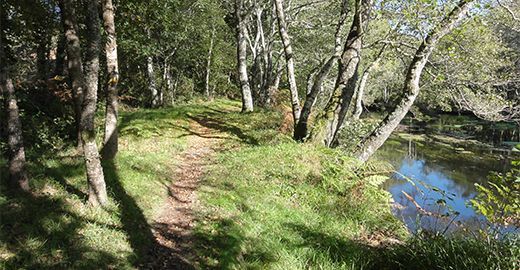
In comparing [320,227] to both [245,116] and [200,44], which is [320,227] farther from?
[200,44]

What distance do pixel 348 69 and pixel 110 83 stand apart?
570cm

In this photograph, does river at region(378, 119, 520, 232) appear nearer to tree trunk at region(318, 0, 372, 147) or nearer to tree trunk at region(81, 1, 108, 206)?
tree trunk at region(318, 0, 372, 147)

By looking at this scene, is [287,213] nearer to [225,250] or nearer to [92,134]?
[225,250]

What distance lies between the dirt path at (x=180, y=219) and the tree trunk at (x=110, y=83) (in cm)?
169

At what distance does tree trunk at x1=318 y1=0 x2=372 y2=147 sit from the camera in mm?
9039

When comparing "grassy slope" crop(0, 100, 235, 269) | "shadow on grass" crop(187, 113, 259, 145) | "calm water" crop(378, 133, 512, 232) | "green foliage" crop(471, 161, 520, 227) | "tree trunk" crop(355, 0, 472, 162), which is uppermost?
"tree trunk" crop(355, 0, 472, 162)

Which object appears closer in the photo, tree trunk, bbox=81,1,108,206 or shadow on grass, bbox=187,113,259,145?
tree trunk, bbox=81,1,108,206

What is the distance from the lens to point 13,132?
580 cm

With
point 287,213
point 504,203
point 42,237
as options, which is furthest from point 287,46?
point 42,237

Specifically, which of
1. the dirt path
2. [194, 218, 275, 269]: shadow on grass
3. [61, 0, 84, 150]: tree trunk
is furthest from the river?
[61, 0, 84, 150]: tree trunk

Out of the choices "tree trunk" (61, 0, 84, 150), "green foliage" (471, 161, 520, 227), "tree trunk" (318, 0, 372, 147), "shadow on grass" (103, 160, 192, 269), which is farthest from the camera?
"tree trunk" (318, 0, 372, 147)

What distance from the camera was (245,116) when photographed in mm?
17328

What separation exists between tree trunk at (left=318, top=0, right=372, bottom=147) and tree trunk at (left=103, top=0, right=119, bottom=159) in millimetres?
5279

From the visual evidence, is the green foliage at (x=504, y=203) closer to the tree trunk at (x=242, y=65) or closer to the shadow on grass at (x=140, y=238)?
the shadow on grass at (x=140, y=238)
